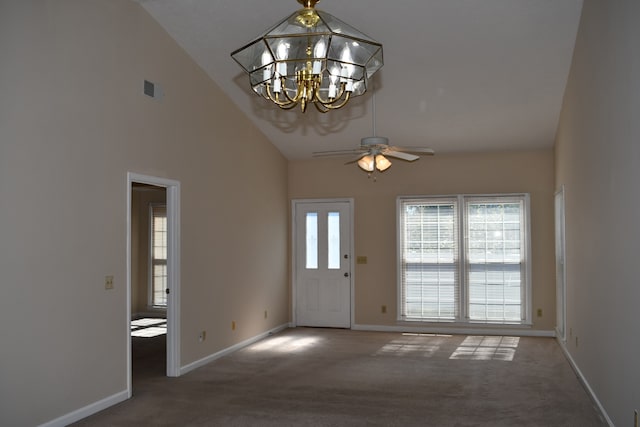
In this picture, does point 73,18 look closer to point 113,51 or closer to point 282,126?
point 113,51

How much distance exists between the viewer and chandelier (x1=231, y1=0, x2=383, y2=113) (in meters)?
2.78

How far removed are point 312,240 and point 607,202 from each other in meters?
5.43

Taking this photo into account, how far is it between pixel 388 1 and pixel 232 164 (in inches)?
117

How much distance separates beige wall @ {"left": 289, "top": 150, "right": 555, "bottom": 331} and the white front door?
0.58 feet

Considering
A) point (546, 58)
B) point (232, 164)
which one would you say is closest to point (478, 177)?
point (546, 58)

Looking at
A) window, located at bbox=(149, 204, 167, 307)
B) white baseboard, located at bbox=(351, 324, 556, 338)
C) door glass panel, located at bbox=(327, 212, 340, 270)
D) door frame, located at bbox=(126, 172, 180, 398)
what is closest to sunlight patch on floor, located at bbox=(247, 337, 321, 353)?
white baseboard, located at bbox=(351, 324, 556, 338)

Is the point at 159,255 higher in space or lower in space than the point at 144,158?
lower

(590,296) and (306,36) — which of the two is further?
(590,296)

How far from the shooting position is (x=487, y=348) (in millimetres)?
7316

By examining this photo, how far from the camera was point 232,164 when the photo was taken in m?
7.19

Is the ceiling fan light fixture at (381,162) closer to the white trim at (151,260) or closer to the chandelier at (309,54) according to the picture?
the chandelier at (309,54)

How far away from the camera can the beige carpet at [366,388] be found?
4578 mm

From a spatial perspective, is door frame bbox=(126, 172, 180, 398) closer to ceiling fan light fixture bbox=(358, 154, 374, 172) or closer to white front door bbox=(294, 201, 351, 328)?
ceiling fan light fixture bbox=(358, 154, 374, 172)

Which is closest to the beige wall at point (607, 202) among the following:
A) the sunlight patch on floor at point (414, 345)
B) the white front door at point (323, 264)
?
the sunlight patch on floor at point (414, 345)
